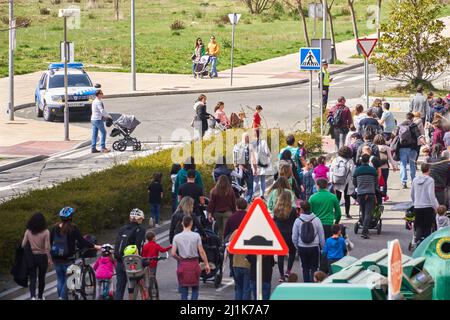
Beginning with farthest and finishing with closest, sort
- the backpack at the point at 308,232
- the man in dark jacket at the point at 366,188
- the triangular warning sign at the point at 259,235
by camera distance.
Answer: the man in dark jacket at the point at 366,188
the backpack at the point at 308,232
the triangular warning sign at the point at 259,235

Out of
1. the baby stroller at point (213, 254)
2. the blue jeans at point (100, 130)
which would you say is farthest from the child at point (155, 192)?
the blue jeans at point (100, 130)

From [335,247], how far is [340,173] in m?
5.39

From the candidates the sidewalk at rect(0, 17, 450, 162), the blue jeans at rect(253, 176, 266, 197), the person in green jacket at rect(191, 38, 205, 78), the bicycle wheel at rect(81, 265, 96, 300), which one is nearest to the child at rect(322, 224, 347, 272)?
the bicycle wheel at rect(81, 265, 96, 300)

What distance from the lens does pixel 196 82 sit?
46781 millimetres

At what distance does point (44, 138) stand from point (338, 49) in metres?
28.0

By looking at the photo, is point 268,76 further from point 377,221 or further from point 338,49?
point 377,221

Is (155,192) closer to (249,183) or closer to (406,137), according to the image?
(249,183)

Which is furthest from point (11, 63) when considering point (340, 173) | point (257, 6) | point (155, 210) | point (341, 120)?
point (257, 6)

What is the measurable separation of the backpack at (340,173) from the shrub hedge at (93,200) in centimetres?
A: 286

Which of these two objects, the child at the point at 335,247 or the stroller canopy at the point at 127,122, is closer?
the child at the point at 335,247

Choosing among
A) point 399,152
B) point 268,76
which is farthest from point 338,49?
point 399,152

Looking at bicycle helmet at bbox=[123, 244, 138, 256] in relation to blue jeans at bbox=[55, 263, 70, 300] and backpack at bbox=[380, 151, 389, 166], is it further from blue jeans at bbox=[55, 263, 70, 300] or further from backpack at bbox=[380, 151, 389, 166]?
backpack at bbox=[380, 151, 389, 166]

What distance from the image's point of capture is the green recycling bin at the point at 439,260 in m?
Answer: 14.6

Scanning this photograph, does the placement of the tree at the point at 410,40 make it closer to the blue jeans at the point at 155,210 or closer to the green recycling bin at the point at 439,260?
the blue jeans at the point at 155,210
